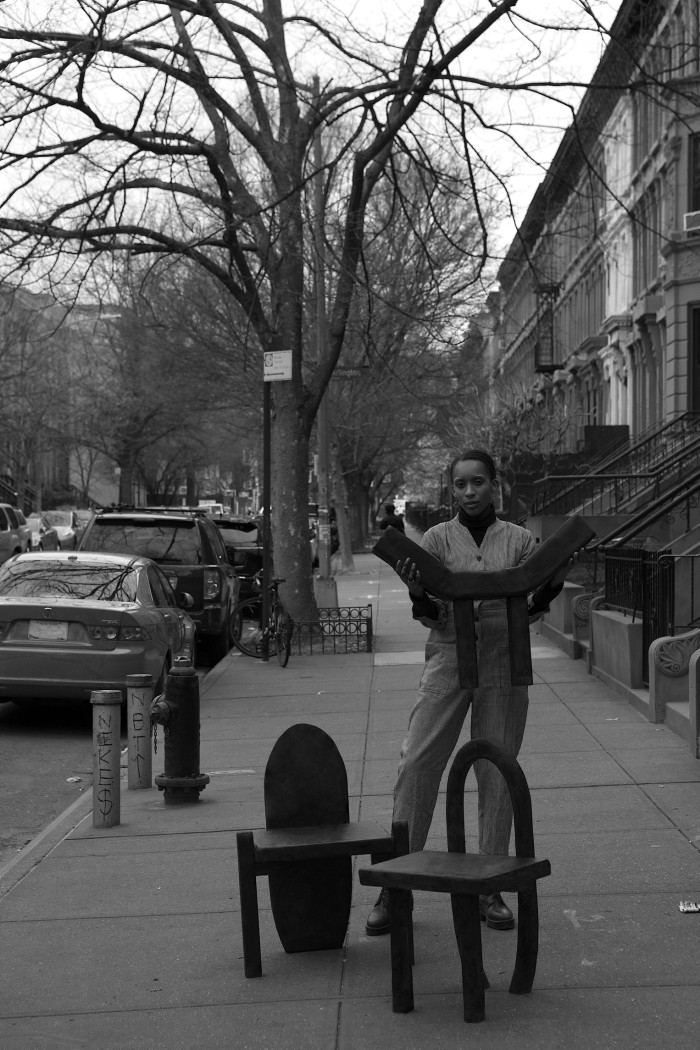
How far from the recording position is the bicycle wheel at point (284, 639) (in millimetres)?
15211

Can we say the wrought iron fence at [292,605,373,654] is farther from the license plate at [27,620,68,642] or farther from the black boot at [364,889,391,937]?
the black boot at [364,889,391,937]

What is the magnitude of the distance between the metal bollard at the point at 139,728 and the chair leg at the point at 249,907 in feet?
12.0

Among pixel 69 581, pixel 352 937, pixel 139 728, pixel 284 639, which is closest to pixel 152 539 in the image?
pixel 284 639

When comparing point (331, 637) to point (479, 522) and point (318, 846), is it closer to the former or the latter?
point (479, 522)

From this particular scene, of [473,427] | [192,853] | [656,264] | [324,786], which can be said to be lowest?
[192,853]

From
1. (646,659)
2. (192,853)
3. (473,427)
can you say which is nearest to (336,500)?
(473,427)

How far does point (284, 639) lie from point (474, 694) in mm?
10101

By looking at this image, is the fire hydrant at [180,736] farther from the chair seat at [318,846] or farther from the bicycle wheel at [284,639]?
the bicycle wheel at [284,639]

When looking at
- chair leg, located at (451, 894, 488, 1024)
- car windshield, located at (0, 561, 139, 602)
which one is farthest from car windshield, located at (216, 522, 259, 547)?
chair leg, located at (451, 894, 488, 1024)

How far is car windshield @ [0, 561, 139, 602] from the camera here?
1148 centimetres

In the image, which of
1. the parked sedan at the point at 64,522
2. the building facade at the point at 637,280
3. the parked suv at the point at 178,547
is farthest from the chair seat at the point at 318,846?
the parked sedan at the point at 64,522

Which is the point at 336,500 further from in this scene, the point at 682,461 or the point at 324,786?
the point at 324,786

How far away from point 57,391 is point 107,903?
169ft

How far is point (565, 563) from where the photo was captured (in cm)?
498
